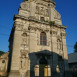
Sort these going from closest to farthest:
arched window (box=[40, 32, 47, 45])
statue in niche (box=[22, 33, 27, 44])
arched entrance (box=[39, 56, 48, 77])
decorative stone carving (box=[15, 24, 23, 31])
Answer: arched entrance (box=[39, 56, 48, 77]) < decorative stone carving (box=[15, 24, 23, 31]) < statue in niche (box=[22, 33, 27, 44]) < arched window (box=[40, 32, 47, 45])

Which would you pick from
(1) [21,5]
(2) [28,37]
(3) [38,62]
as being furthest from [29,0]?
(3) [38,62]

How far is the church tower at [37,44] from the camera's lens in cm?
1576

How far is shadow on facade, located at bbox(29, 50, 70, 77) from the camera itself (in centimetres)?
1612

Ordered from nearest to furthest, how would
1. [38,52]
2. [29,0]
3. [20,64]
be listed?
[20,64], [38,52], [29,0]

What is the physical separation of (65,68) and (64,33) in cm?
679

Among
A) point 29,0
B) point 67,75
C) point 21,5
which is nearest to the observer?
point 67,75

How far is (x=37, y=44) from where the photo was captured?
17.7 m

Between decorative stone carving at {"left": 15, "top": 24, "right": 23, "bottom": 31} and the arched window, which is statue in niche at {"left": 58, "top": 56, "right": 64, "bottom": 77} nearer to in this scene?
the arched window

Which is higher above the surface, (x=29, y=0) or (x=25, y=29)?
(x=29, y=0)

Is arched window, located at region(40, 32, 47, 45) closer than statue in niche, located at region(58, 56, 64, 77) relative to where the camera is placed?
No

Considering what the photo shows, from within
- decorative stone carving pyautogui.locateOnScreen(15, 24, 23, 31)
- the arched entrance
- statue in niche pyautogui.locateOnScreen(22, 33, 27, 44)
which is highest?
decorative stone carving pyautogui.locateOnScreen(15, 24, 23, 31)

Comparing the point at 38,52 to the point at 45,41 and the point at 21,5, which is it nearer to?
the point at 45,41

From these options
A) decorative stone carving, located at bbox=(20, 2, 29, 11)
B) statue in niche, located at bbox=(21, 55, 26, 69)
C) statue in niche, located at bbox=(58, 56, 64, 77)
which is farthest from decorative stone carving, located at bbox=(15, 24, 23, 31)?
statue in niche, located at bbox=(58, 56, 64, 77)

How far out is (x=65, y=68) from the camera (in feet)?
61.2
